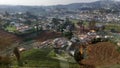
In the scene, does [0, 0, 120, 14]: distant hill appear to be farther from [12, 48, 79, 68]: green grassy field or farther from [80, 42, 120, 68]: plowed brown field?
[80, 42, 120, 68]: plowed brown field

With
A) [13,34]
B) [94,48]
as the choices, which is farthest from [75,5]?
[94,48]

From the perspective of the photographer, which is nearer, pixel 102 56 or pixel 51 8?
pixel 102 56

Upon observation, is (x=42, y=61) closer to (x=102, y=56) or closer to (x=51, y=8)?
(x=102, y=56)

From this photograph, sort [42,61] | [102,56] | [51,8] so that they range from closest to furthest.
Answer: [102,56] → [42,61] → [51,8]

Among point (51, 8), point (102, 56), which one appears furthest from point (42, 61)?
point (51, 8)

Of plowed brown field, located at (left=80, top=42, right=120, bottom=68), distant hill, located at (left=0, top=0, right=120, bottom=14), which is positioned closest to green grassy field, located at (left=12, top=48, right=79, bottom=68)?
plowed brown field, located at (left=80, top=42, right=120, bottom=68)

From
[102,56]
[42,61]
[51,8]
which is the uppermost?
[102,56]

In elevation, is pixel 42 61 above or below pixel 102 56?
below

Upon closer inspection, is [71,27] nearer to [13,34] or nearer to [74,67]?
[13,34]

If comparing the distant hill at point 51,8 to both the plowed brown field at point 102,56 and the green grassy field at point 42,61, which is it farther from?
the plowed brown field at point 102,56

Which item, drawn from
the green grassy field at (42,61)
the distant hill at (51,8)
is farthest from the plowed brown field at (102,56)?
the distant hill at (51,8)

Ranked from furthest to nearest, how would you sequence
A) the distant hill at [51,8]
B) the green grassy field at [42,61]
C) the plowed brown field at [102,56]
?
the distant hill at [51,8] < the green grassy field at [42,61] < the plowed brown field at [102,56]
